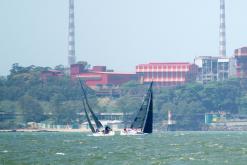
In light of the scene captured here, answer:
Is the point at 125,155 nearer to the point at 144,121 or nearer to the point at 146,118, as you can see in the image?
the point at 146,118

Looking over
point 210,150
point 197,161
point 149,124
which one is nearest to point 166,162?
point 197,161

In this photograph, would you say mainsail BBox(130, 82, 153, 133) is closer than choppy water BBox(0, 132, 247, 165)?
No

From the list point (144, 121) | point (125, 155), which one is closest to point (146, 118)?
point (144, 121)

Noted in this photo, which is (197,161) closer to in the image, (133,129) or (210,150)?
(210,150)

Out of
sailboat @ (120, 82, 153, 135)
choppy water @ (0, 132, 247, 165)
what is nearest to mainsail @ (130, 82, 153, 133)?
sailboat @ (120, 82, 153, 135)

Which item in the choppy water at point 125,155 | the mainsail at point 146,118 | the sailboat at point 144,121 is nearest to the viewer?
the choppy water at point 125,155

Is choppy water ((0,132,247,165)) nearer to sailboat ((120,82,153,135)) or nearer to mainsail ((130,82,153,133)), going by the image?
sailboat ((120,82,153,135))

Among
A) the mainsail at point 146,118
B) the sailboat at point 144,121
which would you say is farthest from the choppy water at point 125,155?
the mainsail at point 146,118

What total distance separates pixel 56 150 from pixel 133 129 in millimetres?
53356

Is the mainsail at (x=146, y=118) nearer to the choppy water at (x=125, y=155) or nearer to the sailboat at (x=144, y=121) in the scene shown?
the sailboat at (x=144, y=121)

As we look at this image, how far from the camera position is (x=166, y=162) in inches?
3521

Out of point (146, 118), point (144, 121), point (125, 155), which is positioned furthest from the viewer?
point (144, 121)

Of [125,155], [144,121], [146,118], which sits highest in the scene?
[146,118]

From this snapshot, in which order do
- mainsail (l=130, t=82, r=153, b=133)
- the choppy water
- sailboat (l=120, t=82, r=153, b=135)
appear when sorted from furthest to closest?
mainsail (l=130, t=82, r=153, b=133)
sailboat (l=120, t=82, r=153, b=135)
the choppy water
